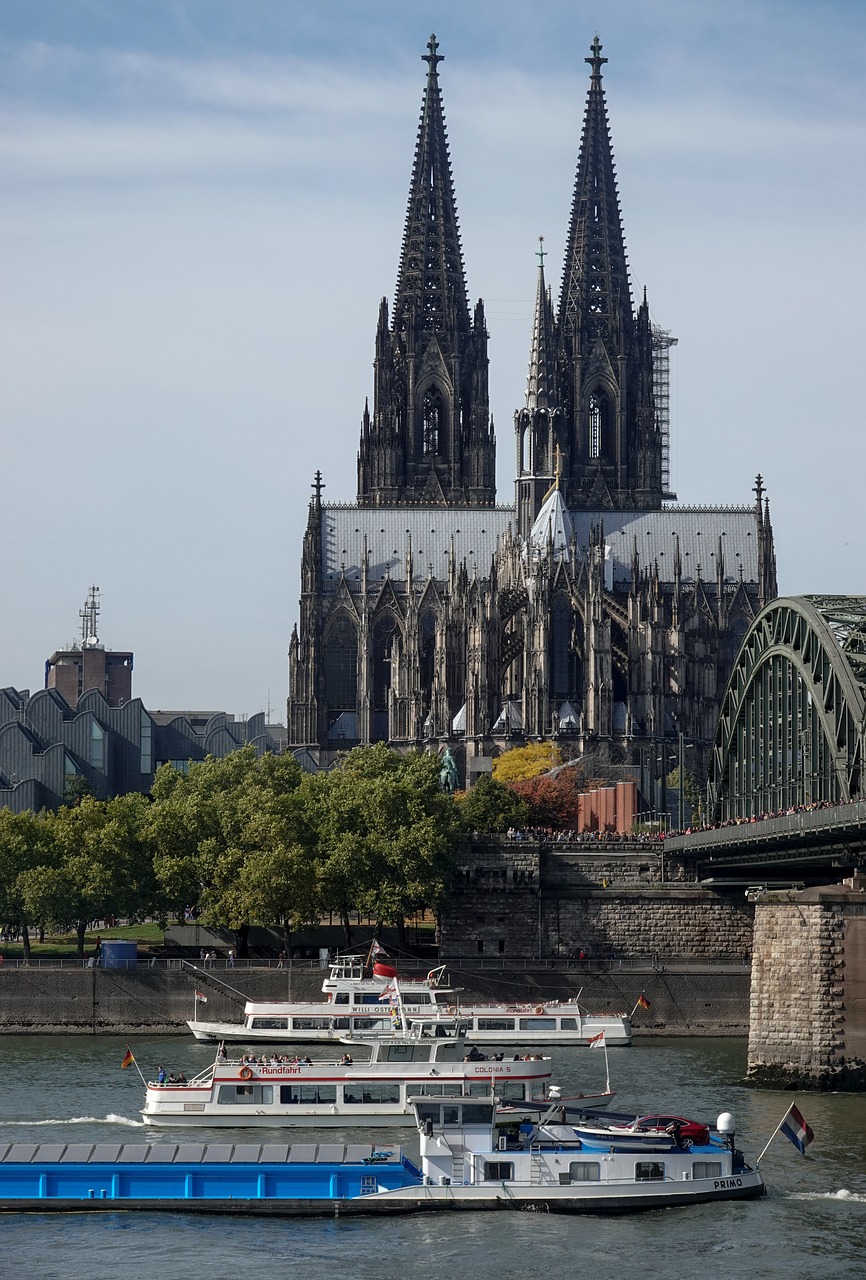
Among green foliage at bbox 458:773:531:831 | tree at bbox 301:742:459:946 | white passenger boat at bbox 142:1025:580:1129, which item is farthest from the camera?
green foliage at bbox 458:773:531:831

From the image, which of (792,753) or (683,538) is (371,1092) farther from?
(683,538)

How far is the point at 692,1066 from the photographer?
3322 inches

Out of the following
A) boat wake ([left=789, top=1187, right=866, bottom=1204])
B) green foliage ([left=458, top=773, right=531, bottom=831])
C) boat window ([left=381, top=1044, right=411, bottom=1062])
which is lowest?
boat wake ([left=789, top=1187, right=866, bottom=1204])

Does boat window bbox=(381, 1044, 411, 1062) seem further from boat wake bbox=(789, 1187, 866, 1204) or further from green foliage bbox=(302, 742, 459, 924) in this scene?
green foliage bbox=(302, 742, 459, 924)

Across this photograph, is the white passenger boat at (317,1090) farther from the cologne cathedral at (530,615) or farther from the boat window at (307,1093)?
the cologne cathedral at (530,615)

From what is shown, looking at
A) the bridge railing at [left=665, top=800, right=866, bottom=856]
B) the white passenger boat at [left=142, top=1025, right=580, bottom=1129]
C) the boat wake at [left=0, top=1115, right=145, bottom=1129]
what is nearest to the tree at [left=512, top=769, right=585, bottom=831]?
the bridge railing at [left=665, top=800, right=866, bottom=856]

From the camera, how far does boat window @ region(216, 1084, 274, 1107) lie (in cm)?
7138

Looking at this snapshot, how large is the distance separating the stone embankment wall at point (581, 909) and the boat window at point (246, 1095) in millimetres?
39163

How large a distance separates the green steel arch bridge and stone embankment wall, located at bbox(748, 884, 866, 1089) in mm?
2867

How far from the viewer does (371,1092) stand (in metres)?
72.1

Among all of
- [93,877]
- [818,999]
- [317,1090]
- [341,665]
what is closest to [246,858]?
[93,877]

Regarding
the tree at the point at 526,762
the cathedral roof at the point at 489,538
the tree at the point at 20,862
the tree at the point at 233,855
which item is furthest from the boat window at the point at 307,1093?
the cathedral roof at the point at 489,538

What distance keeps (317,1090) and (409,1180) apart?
43.1 feet

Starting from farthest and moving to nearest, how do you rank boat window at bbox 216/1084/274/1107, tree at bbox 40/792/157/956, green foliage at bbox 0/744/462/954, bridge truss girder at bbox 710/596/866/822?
tree at bbox 40/792/157/956, green foliage at bbox 0/744/462/954, bridge truss girder at bbox 710/596/866/822, boat window at bbox 216/1084/274/1107
